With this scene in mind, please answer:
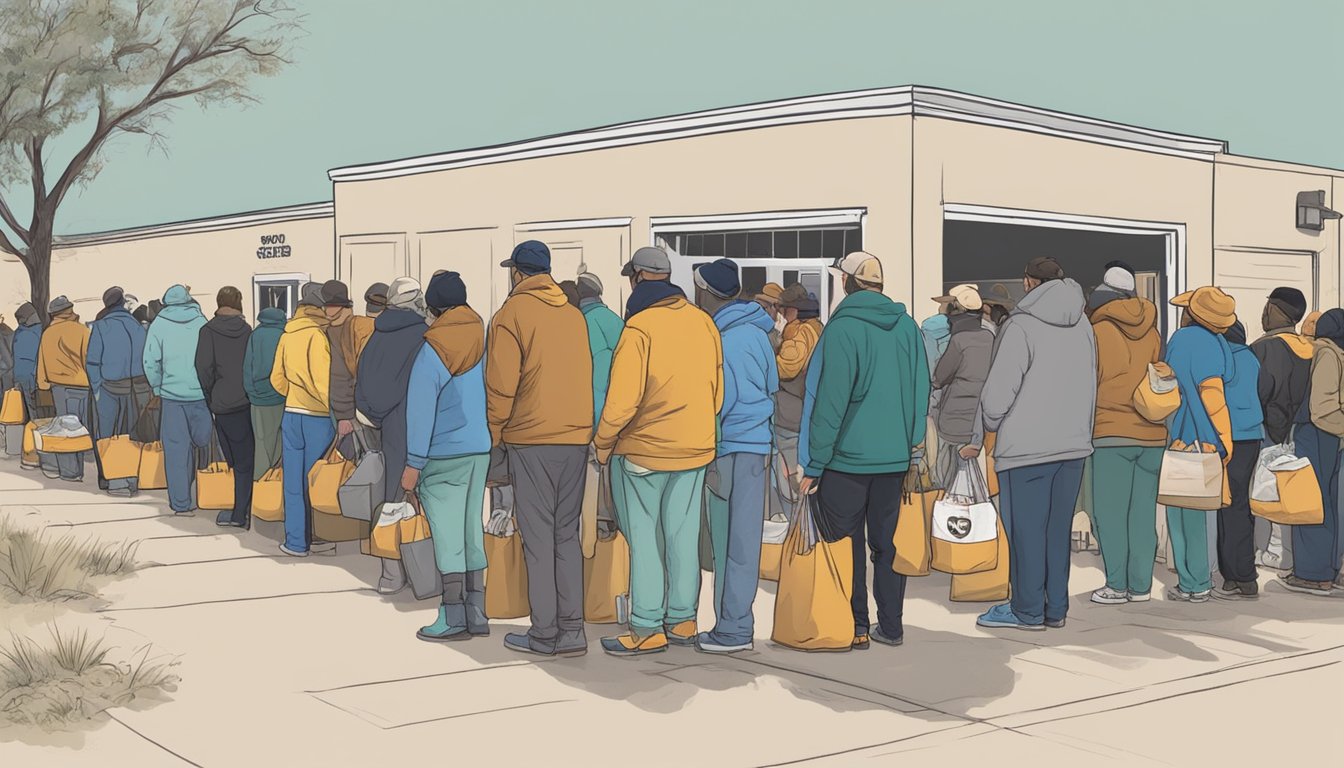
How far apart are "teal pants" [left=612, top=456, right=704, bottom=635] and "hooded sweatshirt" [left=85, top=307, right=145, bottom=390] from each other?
7790mm

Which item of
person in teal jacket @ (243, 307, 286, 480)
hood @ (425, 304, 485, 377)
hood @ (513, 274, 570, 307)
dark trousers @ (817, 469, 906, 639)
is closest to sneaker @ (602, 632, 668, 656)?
dark trousers @ (817, 469, 906, 639)

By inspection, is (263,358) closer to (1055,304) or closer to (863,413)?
(863,413)

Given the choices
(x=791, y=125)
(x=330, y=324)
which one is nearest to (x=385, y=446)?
(x=330, y=324)

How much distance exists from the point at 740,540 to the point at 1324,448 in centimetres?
434

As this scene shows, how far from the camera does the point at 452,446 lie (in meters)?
7.55

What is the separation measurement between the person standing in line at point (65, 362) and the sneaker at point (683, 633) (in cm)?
914

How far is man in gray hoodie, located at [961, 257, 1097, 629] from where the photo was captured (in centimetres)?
779

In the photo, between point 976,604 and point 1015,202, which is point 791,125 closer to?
point 1015,202

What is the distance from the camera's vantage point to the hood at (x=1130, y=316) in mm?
8492

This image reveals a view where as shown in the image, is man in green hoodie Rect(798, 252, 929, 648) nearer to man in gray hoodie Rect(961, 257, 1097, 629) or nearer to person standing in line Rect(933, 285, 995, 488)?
man in gray hoodie Rect(961, 257, 1097, 629)

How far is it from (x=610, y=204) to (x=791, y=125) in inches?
103

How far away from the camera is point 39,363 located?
1499 cm

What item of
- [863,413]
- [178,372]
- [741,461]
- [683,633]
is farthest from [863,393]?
[178,372]

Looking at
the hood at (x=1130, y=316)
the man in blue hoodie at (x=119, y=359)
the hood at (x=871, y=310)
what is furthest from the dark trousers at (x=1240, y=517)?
the man in blue hoodie at (x=119, y=359)
